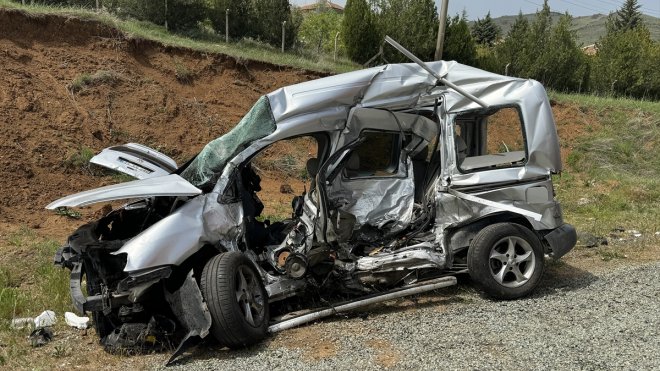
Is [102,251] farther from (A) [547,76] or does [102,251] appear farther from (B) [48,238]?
(A) [547,76]

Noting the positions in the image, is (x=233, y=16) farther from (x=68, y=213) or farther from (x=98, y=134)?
(x=68, y=213)

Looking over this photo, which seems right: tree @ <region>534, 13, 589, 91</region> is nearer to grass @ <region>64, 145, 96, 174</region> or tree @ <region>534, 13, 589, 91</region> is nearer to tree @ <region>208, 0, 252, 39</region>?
tree @ <region>208, 0, 252, 39</region>

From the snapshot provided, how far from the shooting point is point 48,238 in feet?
29.4

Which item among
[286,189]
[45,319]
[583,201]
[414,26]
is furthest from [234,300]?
[414,26]

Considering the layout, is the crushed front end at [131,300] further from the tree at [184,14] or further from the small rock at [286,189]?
the tree at [184,14]

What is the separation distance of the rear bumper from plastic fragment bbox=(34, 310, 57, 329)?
16.5ft

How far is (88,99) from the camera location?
13734mm

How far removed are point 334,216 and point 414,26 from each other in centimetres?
2033

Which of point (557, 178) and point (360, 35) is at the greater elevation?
point (360, 35)

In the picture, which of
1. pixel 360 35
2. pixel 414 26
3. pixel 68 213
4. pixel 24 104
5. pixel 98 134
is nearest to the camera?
pixel 68 213

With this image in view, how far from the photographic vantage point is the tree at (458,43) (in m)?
25.7

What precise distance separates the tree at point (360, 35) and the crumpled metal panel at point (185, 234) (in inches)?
748

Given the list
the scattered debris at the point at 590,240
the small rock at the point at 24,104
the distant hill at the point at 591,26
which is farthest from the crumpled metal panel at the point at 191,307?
the distant hill at the point at 591,26

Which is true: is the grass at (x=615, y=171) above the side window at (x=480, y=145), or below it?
below
